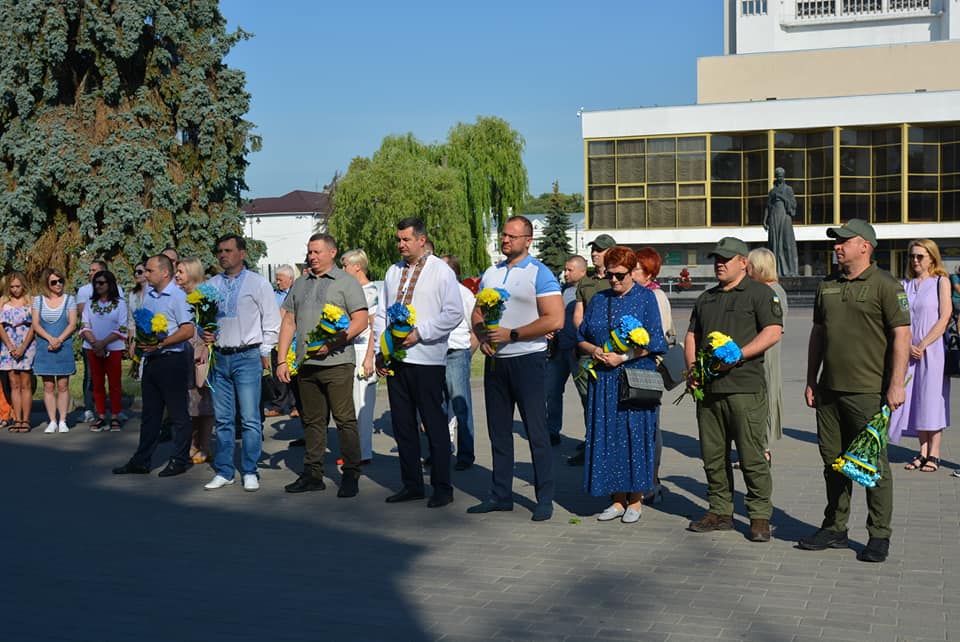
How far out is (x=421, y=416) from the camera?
8531 millimetres

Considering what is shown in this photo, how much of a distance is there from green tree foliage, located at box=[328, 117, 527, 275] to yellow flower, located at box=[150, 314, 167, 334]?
43246mm

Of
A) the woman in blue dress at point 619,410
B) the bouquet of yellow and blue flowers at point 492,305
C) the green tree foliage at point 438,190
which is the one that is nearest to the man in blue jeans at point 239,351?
the bouquet of yellow and blue flowers at point 492,305

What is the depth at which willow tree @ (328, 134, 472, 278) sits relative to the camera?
55.5 m

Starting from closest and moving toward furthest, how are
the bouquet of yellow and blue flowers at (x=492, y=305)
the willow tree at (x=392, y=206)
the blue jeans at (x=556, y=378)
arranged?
the bouquet of yellow and blue flowers at (x=492, y=305) → the blue jeans at (x=556, y=378) → the willow tree at (x=392, y=206)

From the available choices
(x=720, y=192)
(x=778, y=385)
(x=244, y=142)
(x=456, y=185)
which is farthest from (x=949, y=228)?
(x=778, y=385)

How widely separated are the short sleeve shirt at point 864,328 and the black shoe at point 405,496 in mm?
3551

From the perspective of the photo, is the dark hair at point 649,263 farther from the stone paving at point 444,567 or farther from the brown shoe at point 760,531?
the brown shoe at point 760,531

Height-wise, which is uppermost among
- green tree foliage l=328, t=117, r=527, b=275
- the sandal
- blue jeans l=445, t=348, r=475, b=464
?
green tree foliage l=328, t=117, r=527, b=275

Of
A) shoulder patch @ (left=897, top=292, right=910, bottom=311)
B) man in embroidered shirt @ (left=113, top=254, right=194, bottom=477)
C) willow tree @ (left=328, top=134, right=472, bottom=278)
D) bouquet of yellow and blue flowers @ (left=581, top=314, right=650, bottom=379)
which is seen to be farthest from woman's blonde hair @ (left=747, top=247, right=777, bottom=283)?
willow tree @ (left=328, top=134, right=472, bottom=278)

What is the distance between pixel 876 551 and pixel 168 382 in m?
6.33

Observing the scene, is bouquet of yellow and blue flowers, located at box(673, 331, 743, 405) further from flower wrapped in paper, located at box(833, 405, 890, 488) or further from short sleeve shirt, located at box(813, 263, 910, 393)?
flower wrapped in paper, located at box(833, 405, 890, 488)

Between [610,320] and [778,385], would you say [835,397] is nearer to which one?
[610,320]

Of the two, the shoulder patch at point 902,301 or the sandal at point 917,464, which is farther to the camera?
the sandal at point 917,464

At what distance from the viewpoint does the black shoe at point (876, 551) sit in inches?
265
